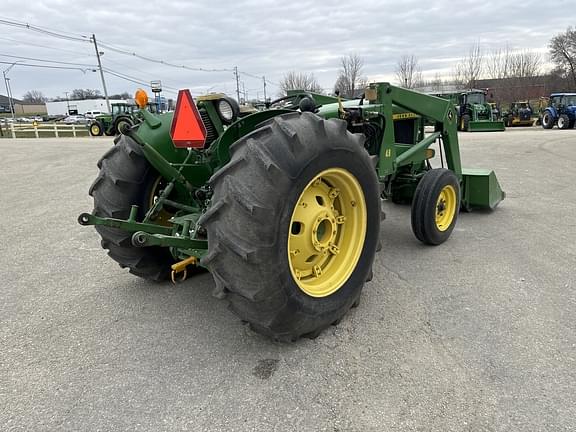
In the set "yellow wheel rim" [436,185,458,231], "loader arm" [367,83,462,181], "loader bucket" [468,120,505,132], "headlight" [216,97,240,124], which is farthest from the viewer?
"loader bucket" [468,120,505,132]

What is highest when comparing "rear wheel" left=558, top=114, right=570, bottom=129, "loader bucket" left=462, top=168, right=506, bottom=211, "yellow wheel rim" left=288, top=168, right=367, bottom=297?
"yellow wheel rim" left=288, top=168, right=367, bottom=297

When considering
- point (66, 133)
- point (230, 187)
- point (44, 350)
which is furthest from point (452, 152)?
point (66, 133)

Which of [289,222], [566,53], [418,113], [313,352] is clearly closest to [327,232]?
[289,222]

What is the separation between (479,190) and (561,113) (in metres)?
23.6

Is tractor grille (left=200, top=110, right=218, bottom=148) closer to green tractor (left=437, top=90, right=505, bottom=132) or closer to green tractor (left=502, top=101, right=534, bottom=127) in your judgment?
green tractor (left=437, top=90, right=505, bottom=132)

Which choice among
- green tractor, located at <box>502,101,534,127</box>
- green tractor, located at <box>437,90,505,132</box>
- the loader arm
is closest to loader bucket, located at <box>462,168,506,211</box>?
the loader arm

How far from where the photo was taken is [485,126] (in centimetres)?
2391

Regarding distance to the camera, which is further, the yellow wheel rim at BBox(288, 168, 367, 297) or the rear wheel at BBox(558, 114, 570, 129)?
the rear wheel at BBox(558, 114, 570, 129)

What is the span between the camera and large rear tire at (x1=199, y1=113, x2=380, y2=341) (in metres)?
2.36

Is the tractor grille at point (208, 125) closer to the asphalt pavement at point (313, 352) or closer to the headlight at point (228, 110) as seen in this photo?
the headlight at point (228, 110)

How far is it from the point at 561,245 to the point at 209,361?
407 cm

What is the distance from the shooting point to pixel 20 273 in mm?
4340

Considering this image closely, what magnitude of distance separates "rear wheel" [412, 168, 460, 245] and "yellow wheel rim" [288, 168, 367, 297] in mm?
1648

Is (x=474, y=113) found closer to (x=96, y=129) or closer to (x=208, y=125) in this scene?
(x=96, y=129)
